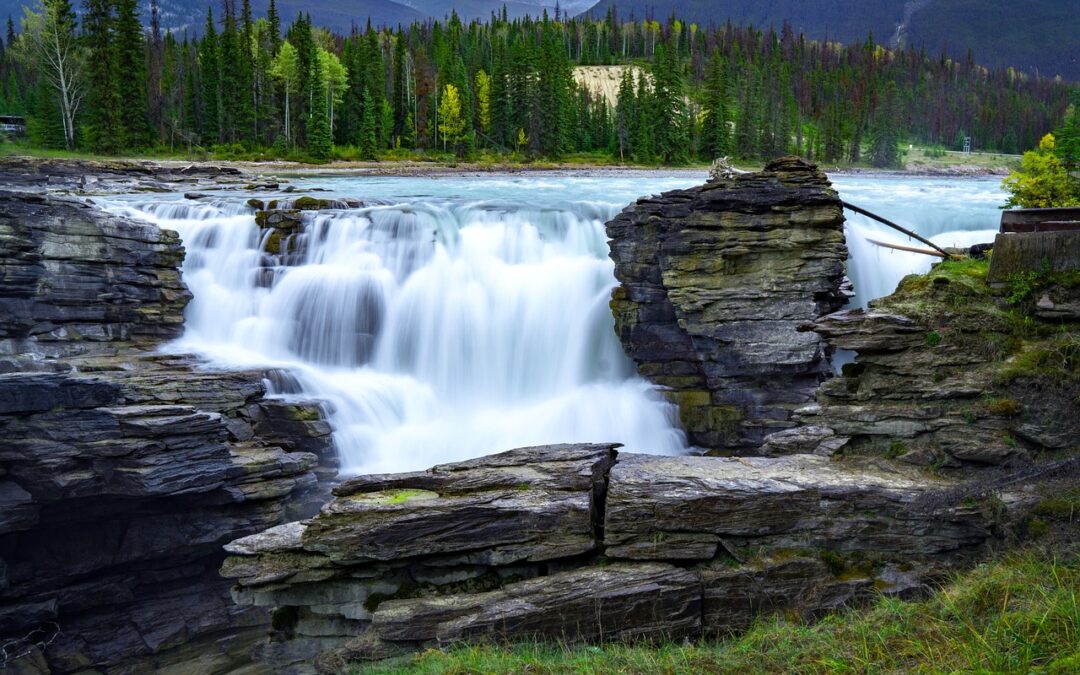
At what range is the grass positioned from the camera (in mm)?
5148

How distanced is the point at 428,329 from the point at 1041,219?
1343 cm

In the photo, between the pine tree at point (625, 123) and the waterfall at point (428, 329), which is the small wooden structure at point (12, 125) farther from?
the pine tree at point (625, 123)

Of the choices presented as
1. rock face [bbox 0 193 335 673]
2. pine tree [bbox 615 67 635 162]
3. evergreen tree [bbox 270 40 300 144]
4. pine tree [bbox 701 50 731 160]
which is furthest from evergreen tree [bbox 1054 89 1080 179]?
evergreen tree [bbox 270 40 300 144]

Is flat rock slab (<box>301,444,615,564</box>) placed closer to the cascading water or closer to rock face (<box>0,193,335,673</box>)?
rock face (<box>0,193,335,673</box>)

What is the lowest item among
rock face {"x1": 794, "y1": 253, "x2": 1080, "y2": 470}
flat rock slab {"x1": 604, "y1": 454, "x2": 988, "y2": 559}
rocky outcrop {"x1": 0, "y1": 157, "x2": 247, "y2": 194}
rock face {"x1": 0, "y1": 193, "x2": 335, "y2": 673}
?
rock face {"x1": 0, "y1": 193, "x2": 335, "y2": 673}

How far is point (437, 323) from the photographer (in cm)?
1983

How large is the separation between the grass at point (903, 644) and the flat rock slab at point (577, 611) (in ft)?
0.94

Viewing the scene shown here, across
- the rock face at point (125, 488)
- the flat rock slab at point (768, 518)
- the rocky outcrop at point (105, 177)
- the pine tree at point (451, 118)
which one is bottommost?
the rock face at point (125, 488)

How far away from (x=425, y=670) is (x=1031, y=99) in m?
181

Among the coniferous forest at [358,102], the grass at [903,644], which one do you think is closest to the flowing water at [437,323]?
the grass at [903,644]

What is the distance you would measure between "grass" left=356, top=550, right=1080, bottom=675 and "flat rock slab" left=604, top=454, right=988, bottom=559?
825mm

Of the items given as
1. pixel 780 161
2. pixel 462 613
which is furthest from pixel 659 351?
pixel 462 613

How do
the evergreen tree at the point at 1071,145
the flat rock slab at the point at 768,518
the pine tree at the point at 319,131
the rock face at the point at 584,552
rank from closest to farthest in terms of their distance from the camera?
the rock face at the point at 584,552, the flat rock slab at the point at 768,518, the evergreen tree at the point at 1071,145, the pine tree at the point at 319,131

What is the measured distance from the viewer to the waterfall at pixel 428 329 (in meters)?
17.1
